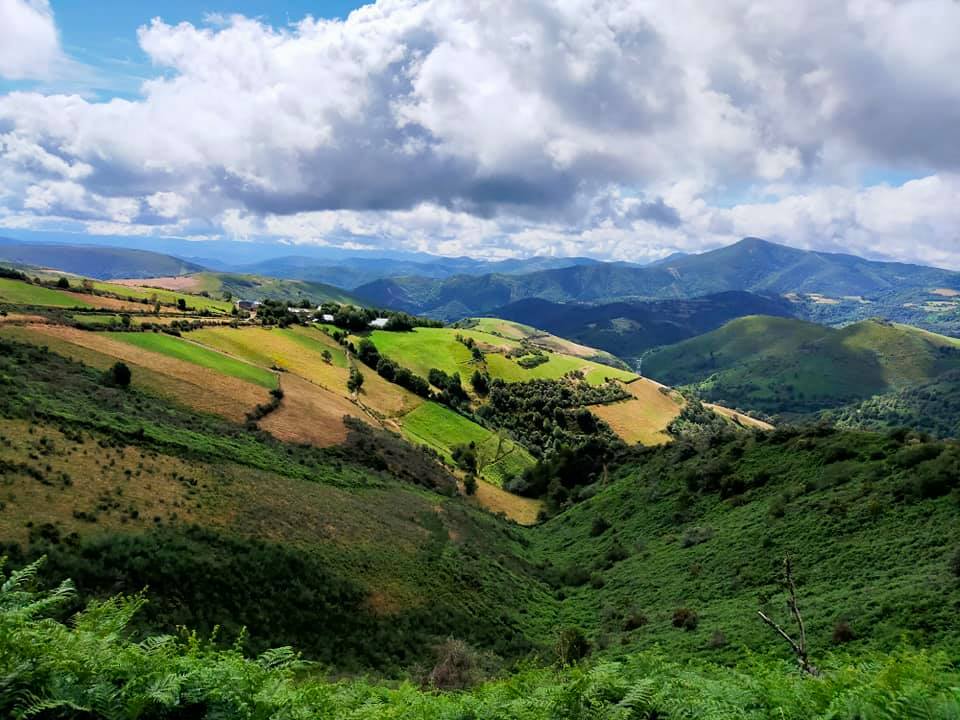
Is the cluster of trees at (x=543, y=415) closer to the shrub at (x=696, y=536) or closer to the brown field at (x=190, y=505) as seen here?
the shrub at (x=696, y=536)

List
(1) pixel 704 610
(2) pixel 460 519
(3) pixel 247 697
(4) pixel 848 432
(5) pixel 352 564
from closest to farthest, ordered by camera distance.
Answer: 1. (3) pixel 247 697
2. (1) pixel 704 610
3. (5) pixel 352 564
4. (4) pixel 848 432
5. (2) pixel 460 519

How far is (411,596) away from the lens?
1373 inches

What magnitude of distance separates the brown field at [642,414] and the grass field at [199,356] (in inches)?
3460

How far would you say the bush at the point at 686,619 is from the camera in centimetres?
2933

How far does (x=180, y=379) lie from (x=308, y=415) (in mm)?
16096

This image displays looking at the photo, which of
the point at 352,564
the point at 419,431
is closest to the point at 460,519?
the point at 352,564

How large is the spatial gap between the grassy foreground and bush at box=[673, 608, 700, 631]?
19756 millimetres

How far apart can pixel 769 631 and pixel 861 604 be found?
4.29m

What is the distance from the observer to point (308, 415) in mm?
71625

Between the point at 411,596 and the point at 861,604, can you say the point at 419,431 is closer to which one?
the point at 411,596

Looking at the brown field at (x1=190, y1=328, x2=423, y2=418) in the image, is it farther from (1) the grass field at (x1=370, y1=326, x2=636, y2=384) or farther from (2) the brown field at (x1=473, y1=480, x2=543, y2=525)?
(2) the brown field at (x1=473, y1=480, x2=543, y2=525)

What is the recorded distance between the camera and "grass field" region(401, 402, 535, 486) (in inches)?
3773

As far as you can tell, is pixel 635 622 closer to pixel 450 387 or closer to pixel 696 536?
pixel 696 536

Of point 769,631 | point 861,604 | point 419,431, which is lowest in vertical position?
point 419,431
